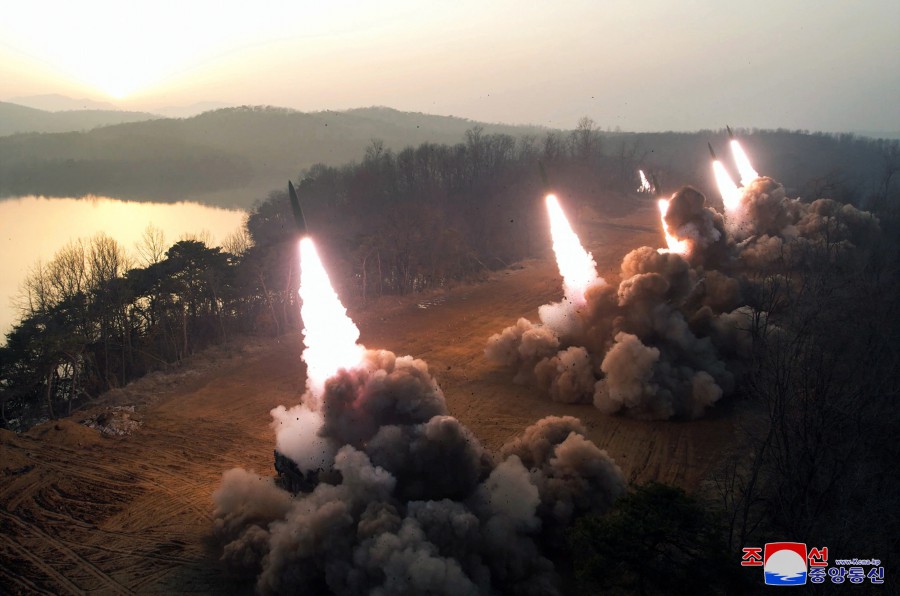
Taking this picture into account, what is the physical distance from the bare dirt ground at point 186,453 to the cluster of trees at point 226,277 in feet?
10.0

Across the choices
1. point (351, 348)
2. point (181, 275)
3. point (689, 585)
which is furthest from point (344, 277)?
point (689, 585)

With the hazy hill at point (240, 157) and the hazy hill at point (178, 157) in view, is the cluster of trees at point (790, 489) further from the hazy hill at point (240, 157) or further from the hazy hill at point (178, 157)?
the hazy hill at point (178, 157)

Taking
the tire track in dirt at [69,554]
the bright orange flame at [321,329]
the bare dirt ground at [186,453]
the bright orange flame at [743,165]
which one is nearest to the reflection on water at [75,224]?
the bare dirt ground at [186,453]

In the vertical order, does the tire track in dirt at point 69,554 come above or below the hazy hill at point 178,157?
below

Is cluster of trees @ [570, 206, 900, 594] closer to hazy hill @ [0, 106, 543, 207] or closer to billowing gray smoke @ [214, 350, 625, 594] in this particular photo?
billowing gray smoke @ [214, 350, 625, 594]

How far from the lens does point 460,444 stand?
16828 mm

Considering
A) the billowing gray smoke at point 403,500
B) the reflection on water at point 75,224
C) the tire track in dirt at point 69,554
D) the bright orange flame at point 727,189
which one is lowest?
the tire track in dirt at point 69,554

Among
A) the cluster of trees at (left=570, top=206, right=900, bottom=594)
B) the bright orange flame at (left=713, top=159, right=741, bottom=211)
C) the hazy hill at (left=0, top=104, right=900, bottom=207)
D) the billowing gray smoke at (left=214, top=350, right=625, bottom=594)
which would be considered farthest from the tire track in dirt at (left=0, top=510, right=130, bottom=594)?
the hazy hill at (left=0, top=104, right=900, bottom=207)

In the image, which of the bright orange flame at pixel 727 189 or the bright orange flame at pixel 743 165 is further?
the bright orange flame at pixel 743 165

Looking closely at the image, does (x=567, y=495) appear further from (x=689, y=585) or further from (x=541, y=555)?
(x=689, y=585)

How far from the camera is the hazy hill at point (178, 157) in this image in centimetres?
13062

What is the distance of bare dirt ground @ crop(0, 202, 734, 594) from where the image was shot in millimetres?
16750

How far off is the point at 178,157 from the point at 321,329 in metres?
149

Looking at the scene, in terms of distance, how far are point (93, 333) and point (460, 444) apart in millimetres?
25037
